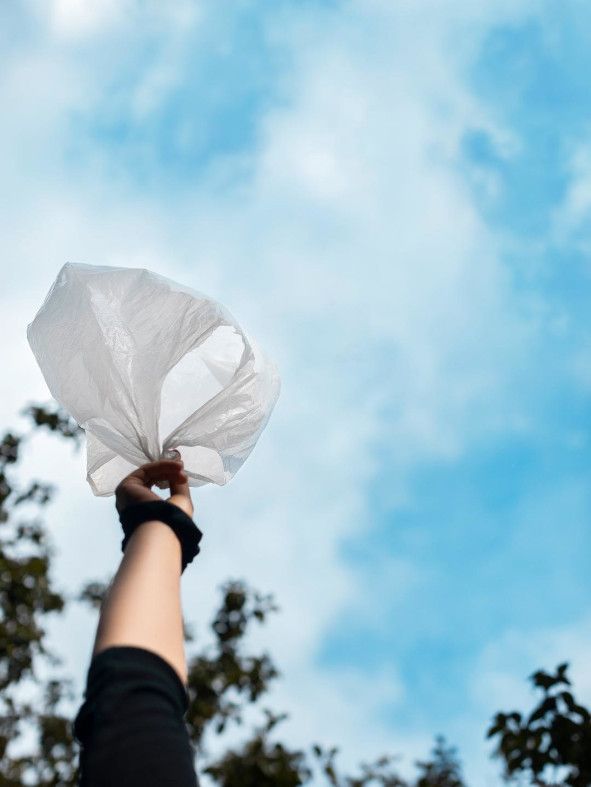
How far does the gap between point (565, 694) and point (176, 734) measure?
377cm

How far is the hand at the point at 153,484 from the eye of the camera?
1748 mm

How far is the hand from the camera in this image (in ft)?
5.74

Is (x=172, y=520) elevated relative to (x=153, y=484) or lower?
lower

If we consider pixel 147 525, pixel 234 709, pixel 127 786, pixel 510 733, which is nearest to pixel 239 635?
pixel 234 709

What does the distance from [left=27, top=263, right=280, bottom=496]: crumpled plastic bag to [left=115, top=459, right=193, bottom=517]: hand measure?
27cm

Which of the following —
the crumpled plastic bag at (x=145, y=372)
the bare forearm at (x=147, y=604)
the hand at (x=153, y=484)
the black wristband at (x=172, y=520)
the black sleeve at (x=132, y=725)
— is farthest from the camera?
the crumpled plastic bag at (x=145, y=372)

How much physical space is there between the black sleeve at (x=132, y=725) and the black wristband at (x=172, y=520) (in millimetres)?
403

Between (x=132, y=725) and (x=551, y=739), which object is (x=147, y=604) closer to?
(x=132, y=725)

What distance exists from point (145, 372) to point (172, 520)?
82cm

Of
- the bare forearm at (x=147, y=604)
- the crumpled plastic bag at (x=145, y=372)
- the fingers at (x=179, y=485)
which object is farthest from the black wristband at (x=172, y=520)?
the crumpled plastic bag at (x=145, y=372)

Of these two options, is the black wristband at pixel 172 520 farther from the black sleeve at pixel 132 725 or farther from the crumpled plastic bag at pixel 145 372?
the crumpled plastic bag at pixel 145 372

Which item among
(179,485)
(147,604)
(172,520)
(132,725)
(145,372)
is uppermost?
(145,372)

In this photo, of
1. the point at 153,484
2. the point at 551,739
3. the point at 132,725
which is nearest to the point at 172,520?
the point at 153,484

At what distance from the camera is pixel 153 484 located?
198 centimetres
